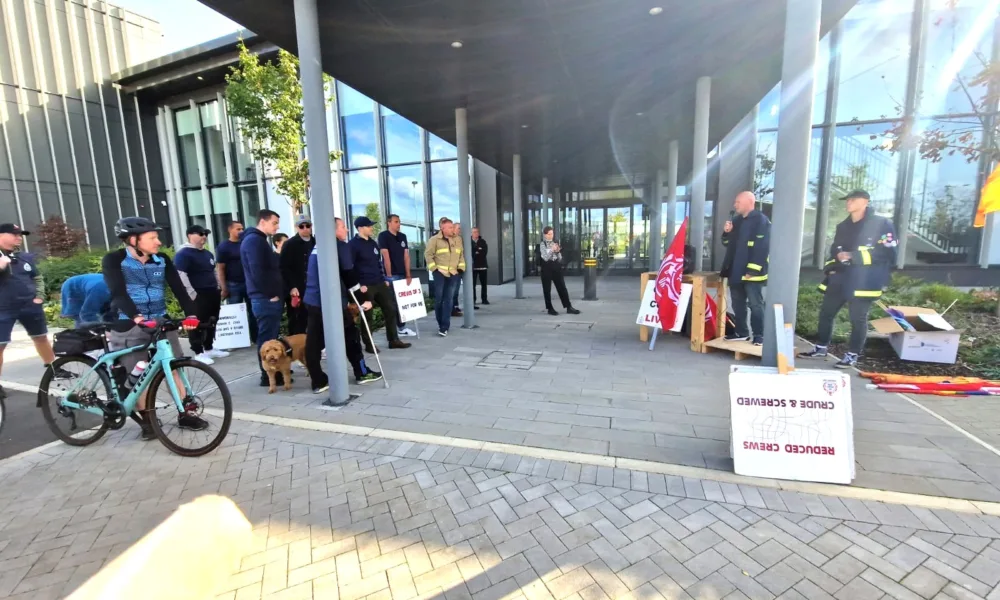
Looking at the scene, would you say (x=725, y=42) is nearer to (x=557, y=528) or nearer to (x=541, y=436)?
(x=541, y=436)

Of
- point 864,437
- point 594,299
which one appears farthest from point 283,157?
point 864,437

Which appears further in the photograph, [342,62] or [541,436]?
[342,62]

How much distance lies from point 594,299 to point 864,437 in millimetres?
7320

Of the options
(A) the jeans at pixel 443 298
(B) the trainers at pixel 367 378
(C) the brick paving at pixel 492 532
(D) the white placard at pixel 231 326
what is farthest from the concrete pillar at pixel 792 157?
(D) the white placard at pixel 231 326

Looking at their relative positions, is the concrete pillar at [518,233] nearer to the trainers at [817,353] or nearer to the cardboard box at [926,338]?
the trainers at [817,353]

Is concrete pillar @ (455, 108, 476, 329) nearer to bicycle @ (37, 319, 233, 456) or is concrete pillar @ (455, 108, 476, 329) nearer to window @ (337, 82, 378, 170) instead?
bicycle @ (37, 319, 233, 456)

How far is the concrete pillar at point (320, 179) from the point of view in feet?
12.9

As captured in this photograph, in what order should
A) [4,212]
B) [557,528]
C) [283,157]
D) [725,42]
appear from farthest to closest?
[4,212] → [283,157] → [725,42] → [557,528]

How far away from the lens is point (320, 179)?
4.01 metres

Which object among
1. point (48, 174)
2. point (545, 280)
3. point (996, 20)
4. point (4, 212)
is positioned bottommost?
point (545, 280)

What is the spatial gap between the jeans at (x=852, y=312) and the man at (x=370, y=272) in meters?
5.38

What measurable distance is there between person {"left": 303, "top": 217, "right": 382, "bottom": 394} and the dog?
0.23 metres

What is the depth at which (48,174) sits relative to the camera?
58.5ft

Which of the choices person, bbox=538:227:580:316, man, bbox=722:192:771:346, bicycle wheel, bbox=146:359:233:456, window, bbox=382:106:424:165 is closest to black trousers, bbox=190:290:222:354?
bicycle wheel, bbox=146:359:233:456
